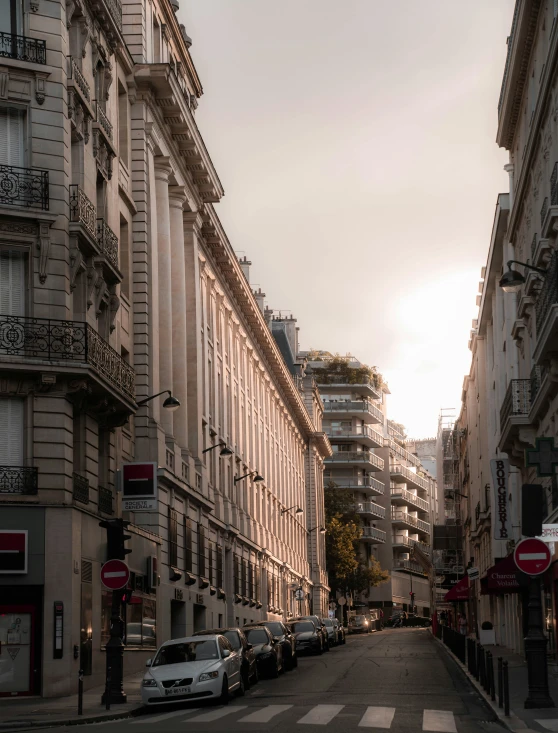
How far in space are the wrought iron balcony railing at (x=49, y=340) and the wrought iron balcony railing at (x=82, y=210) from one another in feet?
8.83

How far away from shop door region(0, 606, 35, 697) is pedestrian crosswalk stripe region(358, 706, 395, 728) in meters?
8.99

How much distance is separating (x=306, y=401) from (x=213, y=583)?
5447 centimetres

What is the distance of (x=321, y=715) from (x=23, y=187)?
593 inches

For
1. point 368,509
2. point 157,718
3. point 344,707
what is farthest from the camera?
point 368,509

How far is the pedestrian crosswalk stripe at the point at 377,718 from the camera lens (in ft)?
62.1

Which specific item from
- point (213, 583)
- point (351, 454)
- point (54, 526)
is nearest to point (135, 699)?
point (54, 526)

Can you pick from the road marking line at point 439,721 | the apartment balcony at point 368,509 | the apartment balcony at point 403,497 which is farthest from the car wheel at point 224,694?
the apartment balcony at point 403,497

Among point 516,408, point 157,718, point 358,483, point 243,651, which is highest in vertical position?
point 358,483

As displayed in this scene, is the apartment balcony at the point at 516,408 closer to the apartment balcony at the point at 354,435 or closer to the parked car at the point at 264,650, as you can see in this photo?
the parked car at the point at 264,650

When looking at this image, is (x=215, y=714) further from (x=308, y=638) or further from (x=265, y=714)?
(x=308, y=638)

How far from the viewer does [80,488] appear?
30078 mm

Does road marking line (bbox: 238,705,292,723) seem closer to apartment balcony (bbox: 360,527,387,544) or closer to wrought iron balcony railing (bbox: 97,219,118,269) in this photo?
wrought iron balcony railing (bbox: 97,219,118,269)

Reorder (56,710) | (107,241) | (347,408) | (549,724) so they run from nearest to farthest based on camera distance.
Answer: (549,724) < (56,710) < (107,241) < (347,408)

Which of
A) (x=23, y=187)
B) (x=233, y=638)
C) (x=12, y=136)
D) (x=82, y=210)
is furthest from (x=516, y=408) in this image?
(x=12, y=136)
